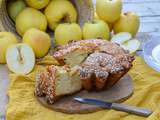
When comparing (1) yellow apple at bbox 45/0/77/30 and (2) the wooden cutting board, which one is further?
(1) yellow apple at bbox 45/0/77/30

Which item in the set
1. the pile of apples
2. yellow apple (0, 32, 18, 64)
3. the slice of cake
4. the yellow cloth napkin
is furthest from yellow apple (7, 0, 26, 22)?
the slice of cake

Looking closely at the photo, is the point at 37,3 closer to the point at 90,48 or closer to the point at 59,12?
the point at 59,12

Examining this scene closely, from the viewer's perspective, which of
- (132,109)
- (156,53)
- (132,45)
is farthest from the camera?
(132,45)

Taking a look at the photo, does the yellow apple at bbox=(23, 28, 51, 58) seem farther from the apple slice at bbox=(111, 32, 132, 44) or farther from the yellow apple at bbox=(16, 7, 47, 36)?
the apple slice at bbox=(111, 32, 132, 44)

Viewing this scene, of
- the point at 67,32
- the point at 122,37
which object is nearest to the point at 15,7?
the point at 67,32

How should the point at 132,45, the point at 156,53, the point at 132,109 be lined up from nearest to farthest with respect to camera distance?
the point at 132,109 < the point at 156,53 < the point at 132,45

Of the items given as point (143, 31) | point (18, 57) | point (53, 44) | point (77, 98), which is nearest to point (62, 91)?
point (77, 98)

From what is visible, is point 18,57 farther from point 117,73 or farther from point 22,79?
point 117,73
